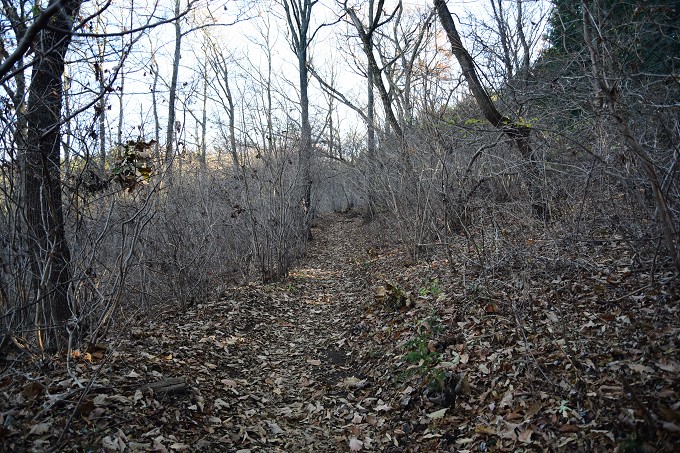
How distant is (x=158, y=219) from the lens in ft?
21.7

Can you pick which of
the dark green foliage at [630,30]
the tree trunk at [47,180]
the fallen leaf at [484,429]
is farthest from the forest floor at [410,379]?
the dark green foliage at [630,30]

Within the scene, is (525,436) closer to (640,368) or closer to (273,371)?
(640,368)

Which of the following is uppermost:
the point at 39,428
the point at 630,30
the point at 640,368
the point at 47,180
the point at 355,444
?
the point at 630,30

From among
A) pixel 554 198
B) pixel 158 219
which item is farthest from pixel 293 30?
pixel 554 198

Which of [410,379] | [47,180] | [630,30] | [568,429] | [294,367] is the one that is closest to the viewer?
[568,429]

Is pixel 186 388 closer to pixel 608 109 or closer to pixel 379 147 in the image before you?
pixel 608 109

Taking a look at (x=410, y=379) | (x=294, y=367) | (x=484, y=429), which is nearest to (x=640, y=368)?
(x=484, y=429)

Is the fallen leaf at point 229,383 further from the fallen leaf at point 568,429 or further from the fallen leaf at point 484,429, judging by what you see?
the fallen leaf at point 568,429

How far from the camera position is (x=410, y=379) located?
13.2 ft

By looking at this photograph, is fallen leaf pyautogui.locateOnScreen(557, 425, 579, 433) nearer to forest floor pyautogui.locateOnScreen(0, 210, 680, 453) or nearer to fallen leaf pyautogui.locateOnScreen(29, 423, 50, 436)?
forest floor pyautogui.locateOnScreen(0, 210, 680, 453)

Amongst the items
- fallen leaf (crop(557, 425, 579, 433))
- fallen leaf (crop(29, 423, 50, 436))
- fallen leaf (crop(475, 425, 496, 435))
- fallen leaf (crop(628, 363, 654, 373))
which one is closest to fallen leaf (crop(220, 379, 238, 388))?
fallen leaf (crop(29, 423, 50, 436))

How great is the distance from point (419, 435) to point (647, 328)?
194 cm

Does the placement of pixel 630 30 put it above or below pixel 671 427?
above

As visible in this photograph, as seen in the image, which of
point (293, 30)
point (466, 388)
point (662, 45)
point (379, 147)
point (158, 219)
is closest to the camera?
point (466, 388)
